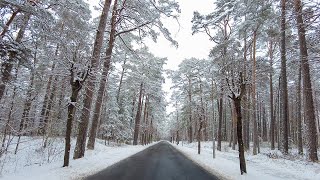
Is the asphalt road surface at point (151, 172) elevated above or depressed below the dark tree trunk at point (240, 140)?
below

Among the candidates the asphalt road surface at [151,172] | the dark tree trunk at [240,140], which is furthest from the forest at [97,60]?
the asphalt road surface at [151,172]

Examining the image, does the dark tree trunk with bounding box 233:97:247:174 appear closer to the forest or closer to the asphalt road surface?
the forest

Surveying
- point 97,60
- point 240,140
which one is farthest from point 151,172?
point 97,60

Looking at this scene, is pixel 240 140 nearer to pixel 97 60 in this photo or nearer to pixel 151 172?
pixel 151 172

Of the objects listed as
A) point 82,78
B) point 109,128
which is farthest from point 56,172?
point 109,128

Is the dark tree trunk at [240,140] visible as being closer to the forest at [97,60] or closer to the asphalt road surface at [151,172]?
the forest at [97,60]

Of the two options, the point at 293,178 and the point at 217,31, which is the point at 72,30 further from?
the point at 217,31

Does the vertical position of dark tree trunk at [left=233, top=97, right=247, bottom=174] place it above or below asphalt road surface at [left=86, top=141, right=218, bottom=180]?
above

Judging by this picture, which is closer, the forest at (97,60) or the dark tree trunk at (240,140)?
the forest at (97,60)

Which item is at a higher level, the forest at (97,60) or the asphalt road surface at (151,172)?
the forest at (97,60)

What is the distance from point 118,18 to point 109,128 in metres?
21.8

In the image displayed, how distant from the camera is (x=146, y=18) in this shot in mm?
17047

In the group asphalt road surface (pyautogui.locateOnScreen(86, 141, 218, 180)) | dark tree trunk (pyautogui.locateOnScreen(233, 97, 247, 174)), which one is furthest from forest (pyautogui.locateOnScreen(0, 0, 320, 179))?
asphalt road surface (pyautogui.locateOnScreen(86, 141, 218, 180))

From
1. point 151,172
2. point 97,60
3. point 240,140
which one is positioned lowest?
point 151,172
